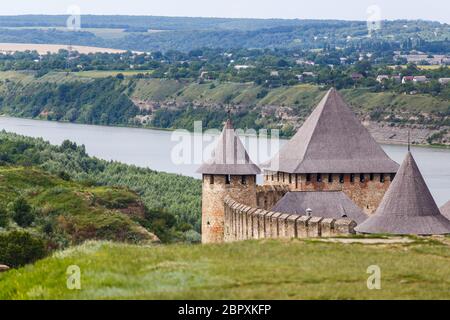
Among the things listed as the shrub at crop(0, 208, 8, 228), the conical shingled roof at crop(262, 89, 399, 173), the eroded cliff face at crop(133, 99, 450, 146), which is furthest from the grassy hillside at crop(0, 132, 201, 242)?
the eroded cliff face at crop(133, 99, 450, 146)

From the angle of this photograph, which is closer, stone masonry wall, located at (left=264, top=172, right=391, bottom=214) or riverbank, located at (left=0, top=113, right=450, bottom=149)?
stone masonry wall, located at (left=264, top=172, right=391, bottom=214)

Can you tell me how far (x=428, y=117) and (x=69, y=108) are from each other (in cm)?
4913

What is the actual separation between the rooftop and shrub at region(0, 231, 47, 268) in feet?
17.8

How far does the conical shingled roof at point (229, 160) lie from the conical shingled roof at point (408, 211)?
5.63 meters

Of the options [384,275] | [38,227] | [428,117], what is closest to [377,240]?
[384,275]

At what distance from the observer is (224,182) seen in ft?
105

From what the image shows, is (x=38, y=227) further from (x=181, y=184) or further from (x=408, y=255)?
(x=408, y=255)

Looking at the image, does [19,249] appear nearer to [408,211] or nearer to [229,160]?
[229,160]

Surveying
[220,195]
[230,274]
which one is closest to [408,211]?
[220,195]

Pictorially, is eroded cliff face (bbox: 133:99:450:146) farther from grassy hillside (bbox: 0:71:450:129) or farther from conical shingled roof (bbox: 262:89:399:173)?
conical shingled roof (bbox: 262:89:399:173)

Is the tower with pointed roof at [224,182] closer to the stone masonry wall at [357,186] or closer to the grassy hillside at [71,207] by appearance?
the stone masonry wall at [357,186]

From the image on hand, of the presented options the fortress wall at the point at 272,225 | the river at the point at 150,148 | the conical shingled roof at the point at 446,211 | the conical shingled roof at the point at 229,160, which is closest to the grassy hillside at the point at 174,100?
the river at the point at 150,148

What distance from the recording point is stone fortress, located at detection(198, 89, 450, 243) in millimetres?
30922

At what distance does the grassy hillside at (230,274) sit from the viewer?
14180mm
